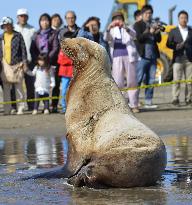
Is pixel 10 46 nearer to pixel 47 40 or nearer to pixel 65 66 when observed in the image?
pixel 47 40

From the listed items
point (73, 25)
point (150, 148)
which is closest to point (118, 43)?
point (73, 25)

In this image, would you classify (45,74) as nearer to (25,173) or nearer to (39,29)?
→ (39,29)

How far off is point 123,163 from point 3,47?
10.5m

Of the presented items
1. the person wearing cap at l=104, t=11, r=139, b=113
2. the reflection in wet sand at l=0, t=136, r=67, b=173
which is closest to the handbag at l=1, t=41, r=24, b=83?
the person wearing cap at l=104, t=11, r=139, b=113

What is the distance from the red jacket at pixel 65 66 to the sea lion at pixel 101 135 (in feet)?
26.9

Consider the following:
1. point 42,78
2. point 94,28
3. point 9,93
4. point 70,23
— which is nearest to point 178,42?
point 94,28

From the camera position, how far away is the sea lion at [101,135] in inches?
283

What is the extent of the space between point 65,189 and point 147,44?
10.9m

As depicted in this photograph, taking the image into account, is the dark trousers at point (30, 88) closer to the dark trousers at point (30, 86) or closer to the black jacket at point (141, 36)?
the dark trousers at point (30, 86)

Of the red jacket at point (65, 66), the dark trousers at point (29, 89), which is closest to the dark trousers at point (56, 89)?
the dark trousers at point (29, 89)

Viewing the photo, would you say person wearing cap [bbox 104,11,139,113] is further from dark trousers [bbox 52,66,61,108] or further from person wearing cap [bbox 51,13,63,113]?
dark trousers [bbox 52,66,61,108]

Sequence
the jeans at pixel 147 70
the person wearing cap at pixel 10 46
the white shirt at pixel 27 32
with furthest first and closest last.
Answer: the white shirt at pixel 27 32, the jeans at pixel 147 70, the person wearing cap at pixel 10 46

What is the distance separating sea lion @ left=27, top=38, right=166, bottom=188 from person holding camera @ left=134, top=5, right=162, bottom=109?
974cm

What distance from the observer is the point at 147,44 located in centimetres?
1781
